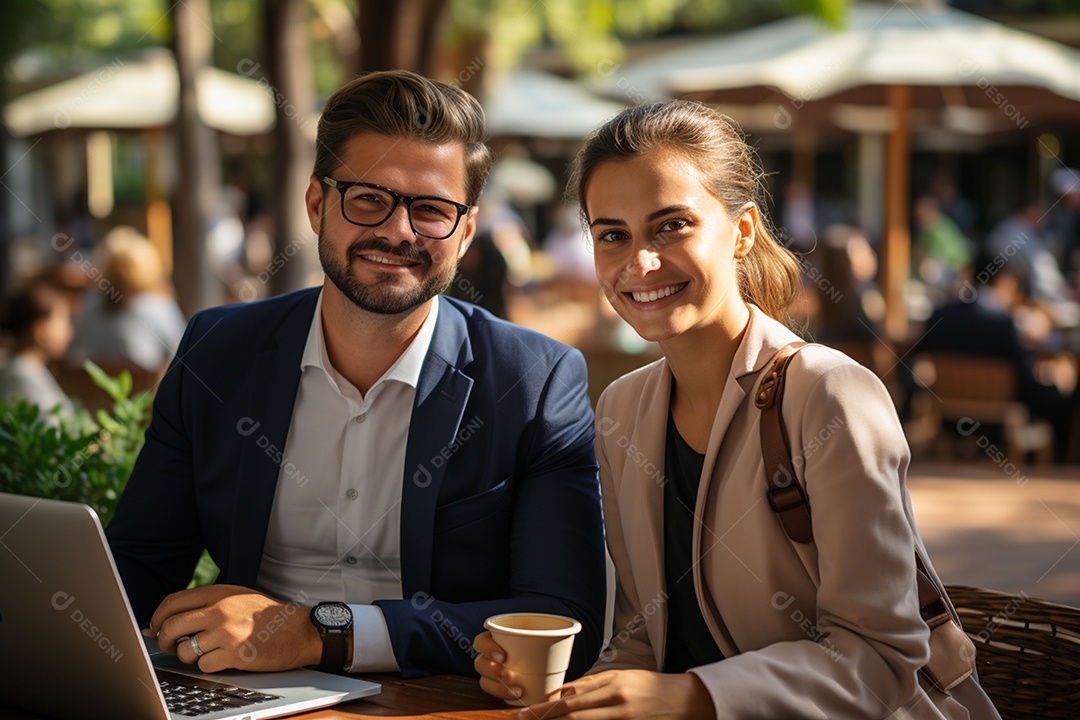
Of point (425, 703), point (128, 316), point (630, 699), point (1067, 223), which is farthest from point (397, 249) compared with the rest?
point (1067, 223)

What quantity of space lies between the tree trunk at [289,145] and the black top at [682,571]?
441 cm

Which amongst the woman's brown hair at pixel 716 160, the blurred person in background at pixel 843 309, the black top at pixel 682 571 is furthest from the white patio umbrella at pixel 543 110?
the black top at pixel 682 571

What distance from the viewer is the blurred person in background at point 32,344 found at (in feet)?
15.8

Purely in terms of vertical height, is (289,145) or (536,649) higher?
(289,145)

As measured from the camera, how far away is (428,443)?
2320 mm

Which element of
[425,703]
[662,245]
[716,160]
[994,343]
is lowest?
[994,343]

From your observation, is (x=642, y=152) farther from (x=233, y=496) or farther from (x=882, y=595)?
(x=233, y=496)

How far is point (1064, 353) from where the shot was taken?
7914 mm

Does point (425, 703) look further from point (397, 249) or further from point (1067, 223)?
point (1067, 223)

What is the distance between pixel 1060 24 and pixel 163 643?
2167 cm

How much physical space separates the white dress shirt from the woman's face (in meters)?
0.57

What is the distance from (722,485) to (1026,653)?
0.74m

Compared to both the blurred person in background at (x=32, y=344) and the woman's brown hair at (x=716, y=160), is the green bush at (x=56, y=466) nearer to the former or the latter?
the woman's brown hair at (x=716, y=160)

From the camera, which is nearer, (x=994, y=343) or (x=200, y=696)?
(x=200, y=696)
